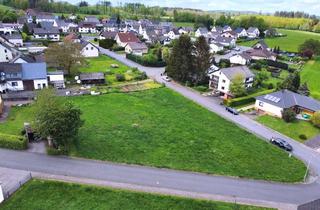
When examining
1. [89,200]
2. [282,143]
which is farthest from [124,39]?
[89,200]

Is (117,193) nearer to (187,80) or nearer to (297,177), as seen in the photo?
(297,177)

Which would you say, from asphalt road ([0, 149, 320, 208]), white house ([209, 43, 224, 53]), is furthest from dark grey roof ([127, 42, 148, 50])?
asphalt road ([0, 149, 320, 208])

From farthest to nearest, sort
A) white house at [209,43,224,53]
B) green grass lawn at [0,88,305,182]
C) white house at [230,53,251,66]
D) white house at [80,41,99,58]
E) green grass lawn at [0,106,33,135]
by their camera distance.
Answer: white house at [209,43,224,53] → white house at [230,53,251,66] → white house at [80,41,99,58] → green grass lawn at [0,106,33,135] → green grass lawn at [0,88,305,182]

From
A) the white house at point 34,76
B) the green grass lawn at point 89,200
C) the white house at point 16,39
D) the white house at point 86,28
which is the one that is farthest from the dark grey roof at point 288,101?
the white house at point 86,28

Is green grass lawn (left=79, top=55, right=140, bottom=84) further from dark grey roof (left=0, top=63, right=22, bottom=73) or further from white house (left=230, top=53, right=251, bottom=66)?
white house (left=230, top=53, right=251, bottom=66)

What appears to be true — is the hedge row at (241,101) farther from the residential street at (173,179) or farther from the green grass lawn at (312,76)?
the residential street at (173,179)

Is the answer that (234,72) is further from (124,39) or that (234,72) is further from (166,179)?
(124,39)

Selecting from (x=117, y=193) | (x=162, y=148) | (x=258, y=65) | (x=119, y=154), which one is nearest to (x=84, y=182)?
(x=117, y=193)
